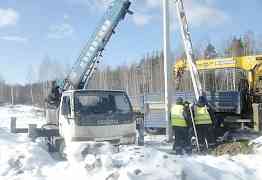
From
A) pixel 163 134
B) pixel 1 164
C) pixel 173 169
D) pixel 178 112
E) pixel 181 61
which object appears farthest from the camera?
pixel 181 61

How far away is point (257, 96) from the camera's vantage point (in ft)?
59.6

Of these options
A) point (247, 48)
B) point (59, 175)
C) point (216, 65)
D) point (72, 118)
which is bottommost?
point (59, 175)

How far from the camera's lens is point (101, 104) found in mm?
12852

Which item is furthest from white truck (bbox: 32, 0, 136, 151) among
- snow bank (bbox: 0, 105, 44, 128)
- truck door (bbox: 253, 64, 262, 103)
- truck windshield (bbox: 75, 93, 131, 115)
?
snow bank (bbox: 0, 105, 44, 128)

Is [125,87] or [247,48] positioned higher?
[247,48]

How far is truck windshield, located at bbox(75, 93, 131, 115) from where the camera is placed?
12.4 m

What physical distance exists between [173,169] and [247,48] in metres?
37.1

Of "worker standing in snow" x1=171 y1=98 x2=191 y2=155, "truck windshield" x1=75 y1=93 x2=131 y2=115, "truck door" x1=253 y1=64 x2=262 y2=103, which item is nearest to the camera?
"truck windshield" x1=75 y1=93 x2=131 y2=115

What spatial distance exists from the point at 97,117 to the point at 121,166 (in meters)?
4.10

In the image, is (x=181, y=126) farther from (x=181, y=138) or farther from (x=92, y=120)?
(x=92, y=120)

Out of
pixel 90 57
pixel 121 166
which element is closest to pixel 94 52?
pixel 90 57

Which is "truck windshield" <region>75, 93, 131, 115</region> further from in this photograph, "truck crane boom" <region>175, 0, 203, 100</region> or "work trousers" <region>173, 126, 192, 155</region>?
"truck crane boom" <region>175, 0, 203, 100</region>

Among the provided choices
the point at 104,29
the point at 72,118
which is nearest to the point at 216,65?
the point at 104,29

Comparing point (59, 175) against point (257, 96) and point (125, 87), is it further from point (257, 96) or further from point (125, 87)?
point (125, 87)
